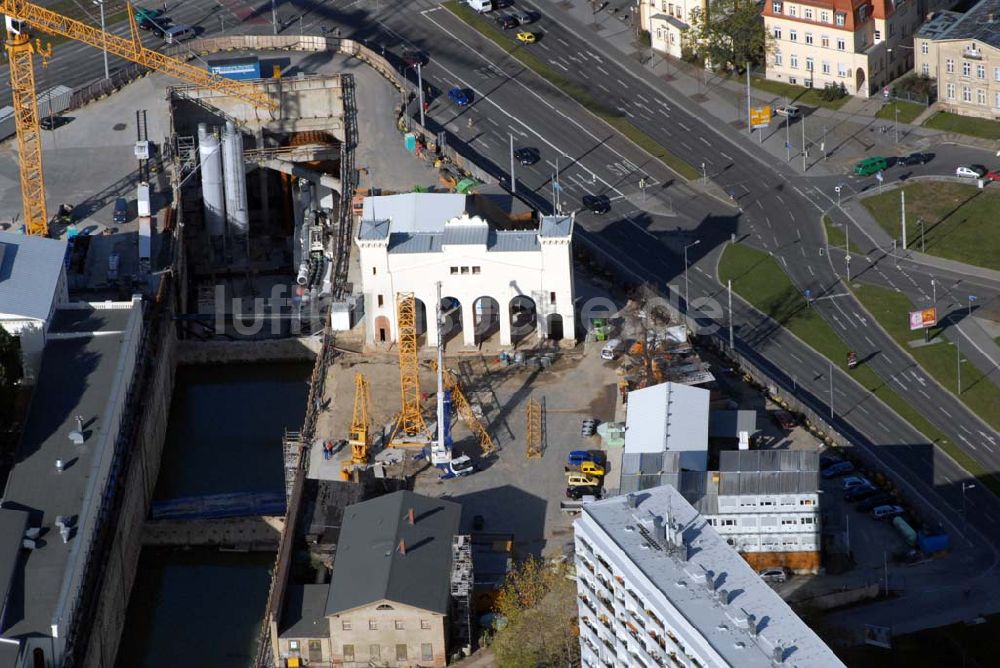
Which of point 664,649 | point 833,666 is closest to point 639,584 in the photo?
point 664,649

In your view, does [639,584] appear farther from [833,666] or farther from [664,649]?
[833,666]
